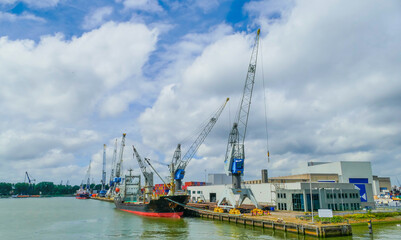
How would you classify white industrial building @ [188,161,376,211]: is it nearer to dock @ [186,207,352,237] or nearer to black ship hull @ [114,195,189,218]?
dock @ [186,207,352,237]

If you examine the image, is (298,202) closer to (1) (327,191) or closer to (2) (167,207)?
(1) (327,191)

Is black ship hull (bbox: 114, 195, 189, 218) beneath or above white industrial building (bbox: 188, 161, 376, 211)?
→ beneath

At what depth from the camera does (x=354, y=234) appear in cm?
4153

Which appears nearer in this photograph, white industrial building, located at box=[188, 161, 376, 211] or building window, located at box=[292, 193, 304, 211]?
building window, located at box=[292, 193, 304, 211]

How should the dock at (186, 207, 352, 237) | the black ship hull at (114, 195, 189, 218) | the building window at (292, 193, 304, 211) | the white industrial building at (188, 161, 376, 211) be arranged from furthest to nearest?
the black ship hull at (114, 195, 189, 218)
the white industrial building at (188, 161, 376, 211)
the building window at (292, 193, 304, 211)
the dock at (186, 207, 352, 237)

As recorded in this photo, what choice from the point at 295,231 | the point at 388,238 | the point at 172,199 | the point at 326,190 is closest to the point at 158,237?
the point at 295,231

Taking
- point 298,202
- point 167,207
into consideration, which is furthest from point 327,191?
point 167,207

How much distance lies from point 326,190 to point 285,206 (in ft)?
34.5

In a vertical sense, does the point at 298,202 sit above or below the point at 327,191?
below

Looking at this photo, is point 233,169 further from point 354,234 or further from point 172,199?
point 354,234

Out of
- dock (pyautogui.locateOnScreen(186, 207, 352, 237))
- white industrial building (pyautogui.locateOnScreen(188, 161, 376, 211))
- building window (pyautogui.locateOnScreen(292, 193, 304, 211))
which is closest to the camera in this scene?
dock (pyautogui.locateOnScreen(186, 207, 352, 237))

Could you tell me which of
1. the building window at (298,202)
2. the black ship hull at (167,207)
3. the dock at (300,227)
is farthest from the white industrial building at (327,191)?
the black ship hull at (167,207)

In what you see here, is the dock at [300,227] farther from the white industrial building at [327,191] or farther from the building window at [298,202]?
the building window at [298,202]

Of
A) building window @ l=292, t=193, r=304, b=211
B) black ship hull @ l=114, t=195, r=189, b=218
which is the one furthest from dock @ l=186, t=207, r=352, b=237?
black ship hull @ l=114, t=195, r=189, b=218
